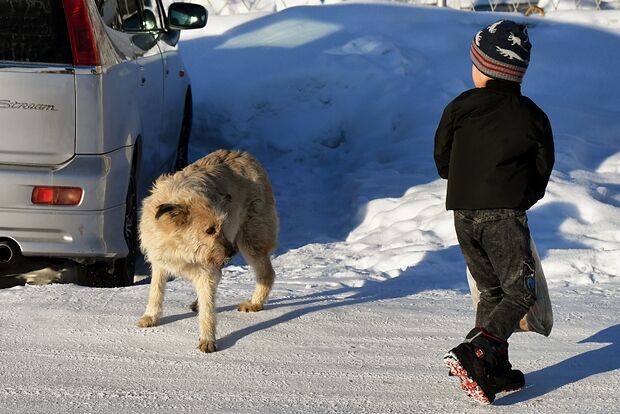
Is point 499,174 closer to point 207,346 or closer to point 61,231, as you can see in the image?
point 207,346

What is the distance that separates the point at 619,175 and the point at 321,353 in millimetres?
5443

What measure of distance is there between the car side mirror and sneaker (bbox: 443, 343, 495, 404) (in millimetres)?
4354

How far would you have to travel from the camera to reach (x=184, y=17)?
26.1ft

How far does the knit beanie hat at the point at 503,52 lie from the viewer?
446cm

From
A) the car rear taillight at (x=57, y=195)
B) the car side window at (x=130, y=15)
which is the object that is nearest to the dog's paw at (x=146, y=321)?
the car rear taillight at (x=57, y=195)

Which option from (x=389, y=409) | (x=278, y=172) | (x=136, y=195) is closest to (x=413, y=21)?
(x=278, y=172)

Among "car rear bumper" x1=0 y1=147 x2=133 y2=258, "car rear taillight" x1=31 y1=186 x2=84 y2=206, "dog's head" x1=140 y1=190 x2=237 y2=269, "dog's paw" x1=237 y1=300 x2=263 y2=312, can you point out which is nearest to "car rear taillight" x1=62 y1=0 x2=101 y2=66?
"car rear bumper" x1=0 y1=147 x2=133 y2=258

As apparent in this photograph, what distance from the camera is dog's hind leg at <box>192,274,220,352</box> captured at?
5254mm

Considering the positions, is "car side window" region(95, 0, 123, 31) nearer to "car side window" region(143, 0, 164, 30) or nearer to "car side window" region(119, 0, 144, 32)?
"car side window" region(119, 0, 144, 32)

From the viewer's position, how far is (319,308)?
608 centimetres

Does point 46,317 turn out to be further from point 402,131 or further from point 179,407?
point 402,131

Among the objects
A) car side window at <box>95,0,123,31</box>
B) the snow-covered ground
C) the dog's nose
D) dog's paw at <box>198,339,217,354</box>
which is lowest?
the snow-covered ground

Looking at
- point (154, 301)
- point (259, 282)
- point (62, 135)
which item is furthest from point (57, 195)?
point (259, 282)

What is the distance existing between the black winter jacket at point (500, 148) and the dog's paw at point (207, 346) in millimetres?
1484
